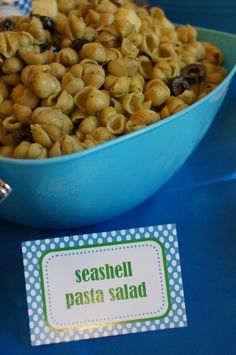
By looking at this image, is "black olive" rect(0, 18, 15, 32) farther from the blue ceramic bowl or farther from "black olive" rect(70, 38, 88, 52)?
the blue ceramic bowl

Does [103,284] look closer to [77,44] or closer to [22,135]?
[22,135]

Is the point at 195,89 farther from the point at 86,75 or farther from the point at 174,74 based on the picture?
the point at 86,75

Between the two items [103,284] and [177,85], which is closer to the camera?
[103,284]

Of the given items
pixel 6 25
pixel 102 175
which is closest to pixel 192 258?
pixel 102 175

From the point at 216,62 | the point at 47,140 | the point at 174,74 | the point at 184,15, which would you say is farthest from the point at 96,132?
the point at 184,15

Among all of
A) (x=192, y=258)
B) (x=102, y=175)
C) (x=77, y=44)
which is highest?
(x=77, y=44)

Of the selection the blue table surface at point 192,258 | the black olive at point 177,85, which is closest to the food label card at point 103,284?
the blue table surface at point 192,258

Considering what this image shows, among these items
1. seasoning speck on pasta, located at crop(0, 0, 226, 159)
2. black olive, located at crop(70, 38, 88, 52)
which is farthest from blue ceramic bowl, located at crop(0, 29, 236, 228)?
black olive, located at crop(70, 38, 88, 52)
